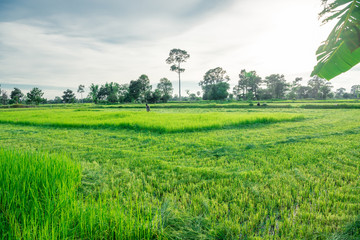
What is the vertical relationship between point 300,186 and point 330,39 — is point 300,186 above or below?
below

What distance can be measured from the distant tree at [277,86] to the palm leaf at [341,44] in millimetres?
63764

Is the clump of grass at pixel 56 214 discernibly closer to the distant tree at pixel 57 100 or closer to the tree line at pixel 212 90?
the tree line at pixel 212 90

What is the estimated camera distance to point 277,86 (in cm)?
5794

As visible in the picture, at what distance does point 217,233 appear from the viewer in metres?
1.71

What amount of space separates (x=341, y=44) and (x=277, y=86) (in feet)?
212

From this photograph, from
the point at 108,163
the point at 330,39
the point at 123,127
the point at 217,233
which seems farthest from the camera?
the point at 123,127

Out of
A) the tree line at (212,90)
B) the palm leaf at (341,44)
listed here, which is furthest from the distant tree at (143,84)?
the palm leaf at (341,44)

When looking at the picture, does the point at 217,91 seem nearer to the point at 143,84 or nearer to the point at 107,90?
the point at 143,84

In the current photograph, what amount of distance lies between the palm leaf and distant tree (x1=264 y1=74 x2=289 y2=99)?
A: 209 feet

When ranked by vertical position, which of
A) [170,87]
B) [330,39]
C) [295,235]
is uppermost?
[170,87]

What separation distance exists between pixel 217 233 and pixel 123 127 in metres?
8.62

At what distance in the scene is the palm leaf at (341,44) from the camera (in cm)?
194

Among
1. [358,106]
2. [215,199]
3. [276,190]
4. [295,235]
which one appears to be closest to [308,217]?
[295,235]

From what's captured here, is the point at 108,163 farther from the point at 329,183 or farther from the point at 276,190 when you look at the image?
the point at 329,183
